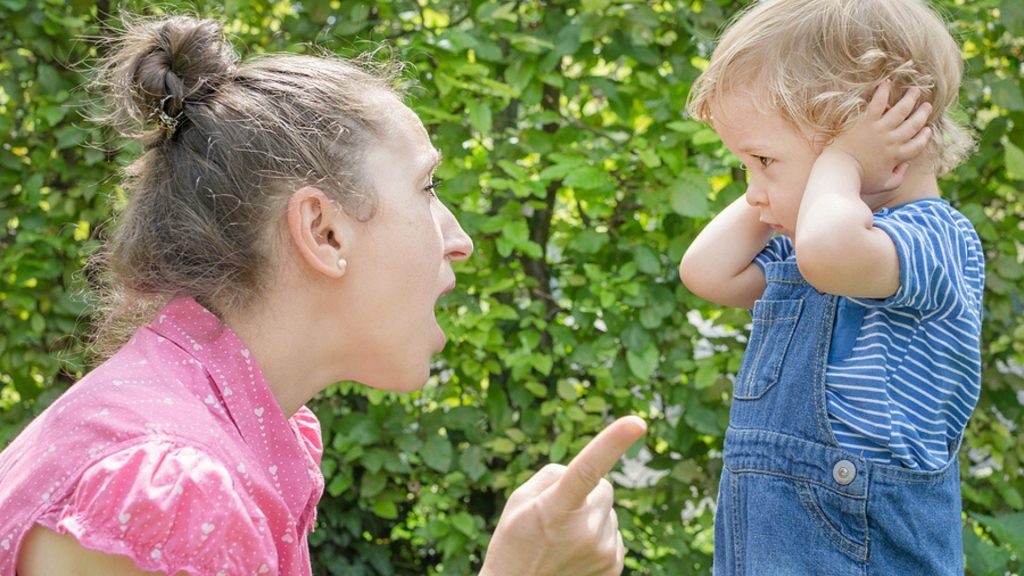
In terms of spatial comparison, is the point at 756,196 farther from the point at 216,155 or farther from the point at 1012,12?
the point at 1012,12

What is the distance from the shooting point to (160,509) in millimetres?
1403

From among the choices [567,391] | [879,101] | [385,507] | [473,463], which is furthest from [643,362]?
[879,101]

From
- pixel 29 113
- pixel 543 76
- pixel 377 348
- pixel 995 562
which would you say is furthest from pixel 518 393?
pixel 29 113

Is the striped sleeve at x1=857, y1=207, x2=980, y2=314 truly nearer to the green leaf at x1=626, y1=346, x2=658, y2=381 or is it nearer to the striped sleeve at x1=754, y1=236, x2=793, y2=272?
the striped sleeve at x1=754, y1=236, x2=793, y2=272

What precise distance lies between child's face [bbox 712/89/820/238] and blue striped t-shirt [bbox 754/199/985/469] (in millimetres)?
131

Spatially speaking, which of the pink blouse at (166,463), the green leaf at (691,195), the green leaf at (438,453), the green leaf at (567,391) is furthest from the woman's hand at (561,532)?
the green leaf at (438,453)

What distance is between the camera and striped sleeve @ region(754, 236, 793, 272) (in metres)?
2.00

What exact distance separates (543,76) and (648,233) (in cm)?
51

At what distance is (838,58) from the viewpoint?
1730mm

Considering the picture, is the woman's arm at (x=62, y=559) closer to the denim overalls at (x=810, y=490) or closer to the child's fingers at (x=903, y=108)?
the denim overalls at (x=810, y=490)

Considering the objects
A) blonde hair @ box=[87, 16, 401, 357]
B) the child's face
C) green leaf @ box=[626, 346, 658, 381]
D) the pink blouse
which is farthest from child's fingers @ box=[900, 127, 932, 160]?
green leaf @ box=[626, 346, 658, 381]

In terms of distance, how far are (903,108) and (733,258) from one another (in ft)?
1.32

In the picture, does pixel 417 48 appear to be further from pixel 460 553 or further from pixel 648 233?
pixel 460 553

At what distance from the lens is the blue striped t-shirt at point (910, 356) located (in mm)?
1676
